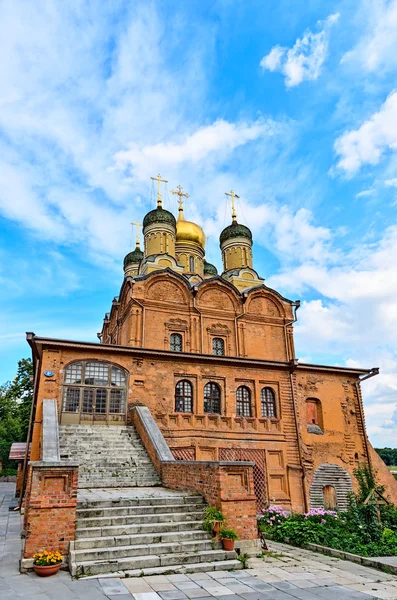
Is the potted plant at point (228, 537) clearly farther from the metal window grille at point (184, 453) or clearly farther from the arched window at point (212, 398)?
the arched window at point (212, 398)

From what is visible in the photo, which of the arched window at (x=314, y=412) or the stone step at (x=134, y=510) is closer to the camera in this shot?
the stone step at (x=134, y=510)

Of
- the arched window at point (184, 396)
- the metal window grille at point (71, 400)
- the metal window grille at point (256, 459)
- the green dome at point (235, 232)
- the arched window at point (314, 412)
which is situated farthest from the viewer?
the green dome at point (235, 232)

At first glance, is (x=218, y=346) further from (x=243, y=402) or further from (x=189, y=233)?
(x=189, y=233)

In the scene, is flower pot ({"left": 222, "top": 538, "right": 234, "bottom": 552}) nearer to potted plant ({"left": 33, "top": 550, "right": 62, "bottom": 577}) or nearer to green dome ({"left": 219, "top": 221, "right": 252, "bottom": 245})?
potted plant ({"left": 33, "top": 550, "right": 62, "bottom": 577})

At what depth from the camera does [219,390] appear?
16859mm

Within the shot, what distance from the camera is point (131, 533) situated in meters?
7.44

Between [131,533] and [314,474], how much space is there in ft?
39.3

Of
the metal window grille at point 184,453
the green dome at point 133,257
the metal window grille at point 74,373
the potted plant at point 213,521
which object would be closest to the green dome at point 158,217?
the green dome at point 133,257

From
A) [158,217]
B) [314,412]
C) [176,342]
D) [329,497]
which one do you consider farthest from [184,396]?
[158,217]

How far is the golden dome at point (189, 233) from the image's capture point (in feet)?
100

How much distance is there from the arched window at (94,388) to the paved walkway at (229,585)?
22.2 ft

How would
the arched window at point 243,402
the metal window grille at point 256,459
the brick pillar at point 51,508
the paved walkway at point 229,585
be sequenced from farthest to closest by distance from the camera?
the arched window at point 243,402
the metal window grille at point 256,459
the brick pillar at point 51,508
the paved walkway at point 229,585

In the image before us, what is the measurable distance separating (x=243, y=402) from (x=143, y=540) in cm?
1030

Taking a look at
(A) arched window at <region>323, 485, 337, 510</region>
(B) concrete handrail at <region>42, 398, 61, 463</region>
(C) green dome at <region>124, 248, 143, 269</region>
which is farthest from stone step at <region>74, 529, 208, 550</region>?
(C) green dome at <region>124, 248, 143, 269</region>
